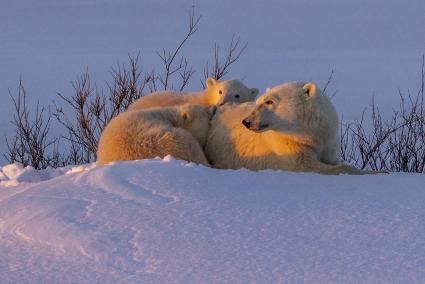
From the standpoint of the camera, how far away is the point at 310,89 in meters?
5.62

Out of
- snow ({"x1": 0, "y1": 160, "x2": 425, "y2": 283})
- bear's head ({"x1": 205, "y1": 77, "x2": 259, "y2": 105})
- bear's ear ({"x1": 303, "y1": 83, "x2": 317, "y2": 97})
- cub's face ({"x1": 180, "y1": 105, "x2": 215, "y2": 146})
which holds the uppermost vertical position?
bear's ear ({"x1": 303, "y1": 83, "x2": 317, "y2": 97})

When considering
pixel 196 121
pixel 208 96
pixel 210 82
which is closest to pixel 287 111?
pixel 196 121

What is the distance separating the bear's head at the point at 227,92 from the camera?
710cm

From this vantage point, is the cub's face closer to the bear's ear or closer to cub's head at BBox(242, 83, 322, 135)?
cub's head at BBox(242, 83, 322, 135)

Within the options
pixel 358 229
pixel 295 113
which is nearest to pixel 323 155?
pixel 295 113

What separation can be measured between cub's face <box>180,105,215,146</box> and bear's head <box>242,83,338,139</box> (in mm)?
838

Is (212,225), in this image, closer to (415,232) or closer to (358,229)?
(358,229)

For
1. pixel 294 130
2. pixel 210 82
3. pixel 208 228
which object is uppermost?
pixel 210 82

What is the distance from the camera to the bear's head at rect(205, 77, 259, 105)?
23.3 ft

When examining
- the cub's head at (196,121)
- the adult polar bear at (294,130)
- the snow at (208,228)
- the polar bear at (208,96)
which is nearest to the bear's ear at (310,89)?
the adult polar bear at (294,130)

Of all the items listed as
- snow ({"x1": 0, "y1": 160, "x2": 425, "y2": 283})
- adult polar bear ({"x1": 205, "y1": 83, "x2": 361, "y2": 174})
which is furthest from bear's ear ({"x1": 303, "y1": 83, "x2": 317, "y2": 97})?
snow ({"x1": 0, "y1": 160, "x2": 425, "y2": 283})

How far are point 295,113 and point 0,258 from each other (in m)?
2.68

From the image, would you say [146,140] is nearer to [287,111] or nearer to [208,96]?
[287,111]

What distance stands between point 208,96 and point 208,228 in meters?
3.81
